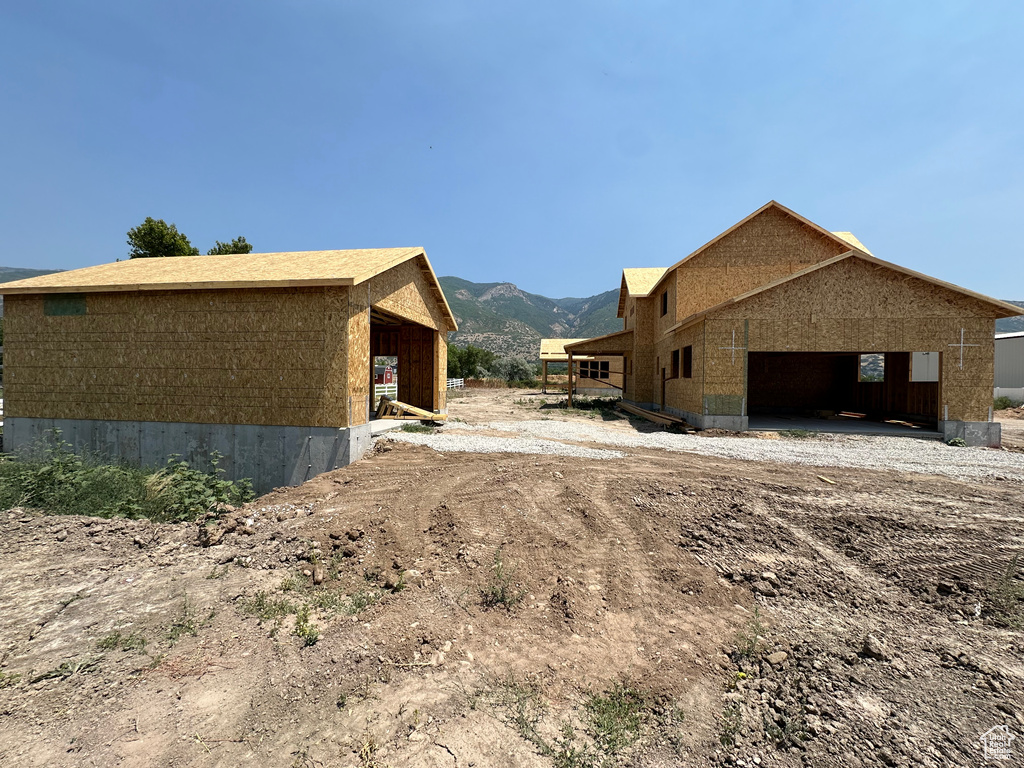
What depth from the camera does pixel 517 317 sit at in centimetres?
14662

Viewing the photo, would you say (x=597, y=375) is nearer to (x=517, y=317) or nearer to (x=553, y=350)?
(x=553, y=350)

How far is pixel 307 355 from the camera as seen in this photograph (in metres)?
9.52

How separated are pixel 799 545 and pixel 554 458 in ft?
16.7

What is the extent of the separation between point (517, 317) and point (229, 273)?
138 metres

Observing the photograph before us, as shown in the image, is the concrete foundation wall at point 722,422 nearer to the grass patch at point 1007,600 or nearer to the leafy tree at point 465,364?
the grass patch at point 1007,600

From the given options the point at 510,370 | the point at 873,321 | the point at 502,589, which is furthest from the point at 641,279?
the point at 510,370

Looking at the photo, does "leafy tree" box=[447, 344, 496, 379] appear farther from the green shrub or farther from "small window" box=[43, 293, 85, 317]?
"small window" box=[43, 293, 85, 317]

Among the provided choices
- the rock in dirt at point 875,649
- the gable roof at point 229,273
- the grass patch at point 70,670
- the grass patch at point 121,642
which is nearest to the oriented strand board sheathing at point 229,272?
the gable roof at point 229,273

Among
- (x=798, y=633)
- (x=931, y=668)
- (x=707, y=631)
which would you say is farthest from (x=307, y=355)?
(x=931, y=668)

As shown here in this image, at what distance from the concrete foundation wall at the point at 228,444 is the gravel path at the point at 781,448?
6.48ft

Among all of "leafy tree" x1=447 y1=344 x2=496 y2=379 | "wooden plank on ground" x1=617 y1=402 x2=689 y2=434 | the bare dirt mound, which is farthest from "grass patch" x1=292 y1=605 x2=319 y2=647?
"leafy tree" x1=447 y1=344 x2=496 y2=379

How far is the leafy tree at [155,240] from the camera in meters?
28.7

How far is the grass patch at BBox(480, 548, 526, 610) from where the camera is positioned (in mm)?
4050

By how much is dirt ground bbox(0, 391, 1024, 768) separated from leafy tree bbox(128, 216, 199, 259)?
31.4m
